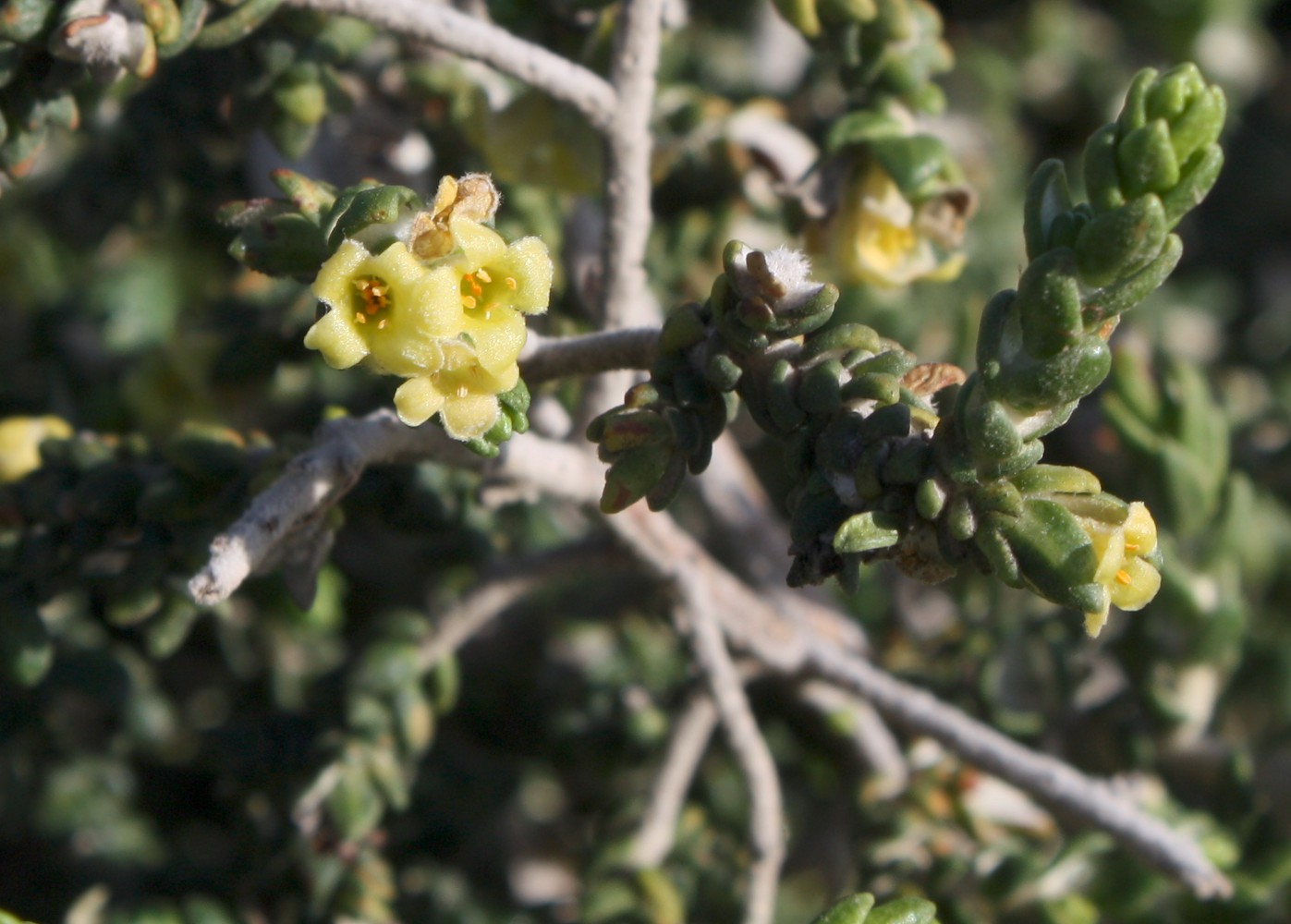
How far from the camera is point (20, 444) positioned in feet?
7.48

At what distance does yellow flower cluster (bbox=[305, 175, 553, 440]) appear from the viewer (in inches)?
55.0

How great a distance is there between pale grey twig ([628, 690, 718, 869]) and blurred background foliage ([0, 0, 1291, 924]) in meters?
0.07

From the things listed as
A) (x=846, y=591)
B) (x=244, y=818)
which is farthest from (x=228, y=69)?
(x=846, y=591)

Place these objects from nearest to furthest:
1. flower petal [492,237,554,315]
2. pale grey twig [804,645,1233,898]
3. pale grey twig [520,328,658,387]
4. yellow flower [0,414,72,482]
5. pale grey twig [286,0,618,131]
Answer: flower petal [492,237,554,315]
pale grey twig [520,328,658,387]
pale grey twig [286,0,618,131]
pale grey twig [804,645,1233,898]
yellow flower [0,414,72,482]

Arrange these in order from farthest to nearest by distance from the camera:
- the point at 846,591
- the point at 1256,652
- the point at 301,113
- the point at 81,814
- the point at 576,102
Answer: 1. the point at 1256,652
2. the point at 81,814
3. the point at 301,113
4. the point at 576,102
5. the point at 846,591

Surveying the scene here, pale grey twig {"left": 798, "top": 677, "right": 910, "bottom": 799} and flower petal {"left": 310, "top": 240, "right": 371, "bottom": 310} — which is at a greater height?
flower petal {"left": 310, "top": 240, "right": 371, "bottom": 310}

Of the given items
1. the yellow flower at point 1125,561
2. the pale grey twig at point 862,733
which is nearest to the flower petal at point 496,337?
the yellow flower at point 1125,561

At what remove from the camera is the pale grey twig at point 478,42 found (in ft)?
5.73

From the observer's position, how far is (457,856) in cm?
281

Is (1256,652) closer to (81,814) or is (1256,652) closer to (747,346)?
(747,346)

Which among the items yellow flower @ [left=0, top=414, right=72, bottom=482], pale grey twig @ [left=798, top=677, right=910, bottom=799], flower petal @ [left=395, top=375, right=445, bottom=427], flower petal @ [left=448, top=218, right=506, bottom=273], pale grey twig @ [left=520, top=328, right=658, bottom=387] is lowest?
pale grey twig @ [left=798, top=677, right=910, bottom=799]

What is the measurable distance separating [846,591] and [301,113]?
4.06 feet

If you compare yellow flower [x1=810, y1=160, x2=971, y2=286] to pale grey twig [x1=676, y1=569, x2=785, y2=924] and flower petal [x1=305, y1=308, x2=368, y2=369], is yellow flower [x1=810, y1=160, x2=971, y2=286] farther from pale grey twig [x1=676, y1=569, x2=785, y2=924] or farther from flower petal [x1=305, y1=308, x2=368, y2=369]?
flower petal [x1=305, y1=308, x2=368, y2=369]

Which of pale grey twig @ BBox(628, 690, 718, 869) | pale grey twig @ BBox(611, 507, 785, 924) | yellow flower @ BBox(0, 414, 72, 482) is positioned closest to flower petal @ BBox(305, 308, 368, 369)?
pale grey twig @ BBox(611, 507, 785, 924)
